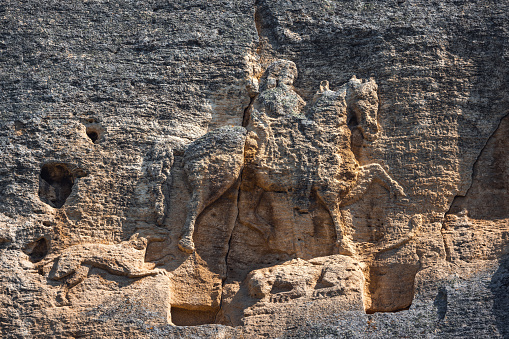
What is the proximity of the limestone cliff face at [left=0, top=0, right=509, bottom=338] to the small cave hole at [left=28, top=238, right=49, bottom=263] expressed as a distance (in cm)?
1

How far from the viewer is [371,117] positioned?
28.5ft

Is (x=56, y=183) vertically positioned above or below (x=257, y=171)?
below

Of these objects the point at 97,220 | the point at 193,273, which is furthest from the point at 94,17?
the point at 193,273

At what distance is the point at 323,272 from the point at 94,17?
375cm

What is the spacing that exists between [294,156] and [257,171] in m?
0.39

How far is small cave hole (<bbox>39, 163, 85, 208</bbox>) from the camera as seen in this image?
28.1 feet

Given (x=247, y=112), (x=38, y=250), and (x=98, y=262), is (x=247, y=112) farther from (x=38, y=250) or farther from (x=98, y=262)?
(x=38, y=250)

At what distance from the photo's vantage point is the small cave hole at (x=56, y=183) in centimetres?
858

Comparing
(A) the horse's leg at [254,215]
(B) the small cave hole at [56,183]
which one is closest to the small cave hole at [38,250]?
(B) the small cave hole at [56,183]

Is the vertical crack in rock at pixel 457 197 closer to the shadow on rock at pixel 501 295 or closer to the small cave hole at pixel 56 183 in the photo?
the shadow on rock at pixel 501 295

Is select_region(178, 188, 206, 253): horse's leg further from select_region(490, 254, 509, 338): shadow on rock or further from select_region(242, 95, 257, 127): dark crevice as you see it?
select_region(490, 254, 509, 338): shadow on rock

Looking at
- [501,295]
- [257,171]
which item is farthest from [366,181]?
[501,295]

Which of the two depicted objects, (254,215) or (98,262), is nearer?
(98,262)

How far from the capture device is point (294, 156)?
856 centimetres
